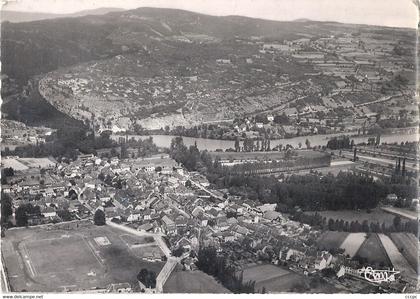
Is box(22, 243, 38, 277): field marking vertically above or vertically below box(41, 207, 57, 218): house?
below

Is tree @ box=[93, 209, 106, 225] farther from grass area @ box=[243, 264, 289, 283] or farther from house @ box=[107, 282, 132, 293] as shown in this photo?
grass area @ box=[243, 264, 289, 283]

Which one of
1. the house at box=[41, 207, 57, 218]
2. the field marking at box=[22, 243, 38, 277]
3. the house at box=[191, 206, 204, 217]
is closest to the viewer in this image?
the field marking at box=[22, 243, 38, 277]

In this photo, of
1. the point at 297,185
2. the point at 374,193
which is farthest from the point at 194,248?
the point at 374,193

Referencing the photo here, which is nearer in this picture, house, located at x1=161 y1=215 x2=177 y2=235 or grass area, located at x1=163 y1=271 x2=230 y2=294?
grass area, located at x1=163 y1=271 x2=230 y2=294

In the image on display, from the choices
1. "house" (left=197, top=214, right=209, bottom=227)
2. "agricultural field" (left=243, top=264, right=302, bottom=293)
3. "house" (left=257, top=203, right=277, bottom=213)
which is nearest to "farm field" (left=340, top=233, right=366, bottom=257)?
"agricultural field" (left=243, top=264, right=302, bottom=293)

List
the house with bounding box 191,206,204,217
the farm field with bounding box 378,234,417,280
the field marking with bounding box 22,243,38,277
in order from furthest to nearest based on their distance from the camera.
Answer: the house with bounding box 191,206,204,217, the farm field with bounding box 378,234,417,280, the field marking with bounding box 22,243,38,277

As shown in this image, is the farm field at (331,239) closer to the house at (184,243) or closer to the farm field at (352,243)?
the farm field at (352,243)
